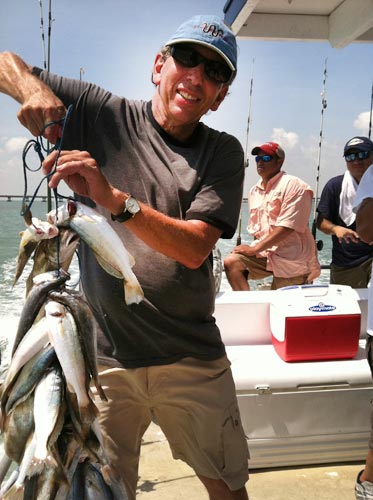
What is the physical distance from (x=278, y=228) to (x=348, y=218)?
0.66 m

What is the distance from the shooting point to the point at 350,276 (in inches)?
212

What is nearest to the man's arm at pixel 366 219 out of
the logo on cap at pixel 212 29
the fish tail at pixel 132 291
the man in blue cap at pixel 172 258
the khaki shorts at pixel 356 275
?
the man in blue cap at pixel 172 258

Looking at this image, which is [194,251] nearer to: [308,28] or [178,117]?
[178,117]

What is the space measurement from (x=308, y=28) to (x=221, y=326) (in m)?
2.99

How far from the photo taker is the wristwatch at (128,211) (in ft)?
5.40

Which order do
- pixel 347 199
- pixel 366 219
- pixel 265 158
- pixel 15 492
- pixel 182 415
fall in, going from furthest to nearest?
1. pixel 265 158
2. pixel 347 199
3. pixel 366 219
4. pixel 182 415
5. pixel 15 492

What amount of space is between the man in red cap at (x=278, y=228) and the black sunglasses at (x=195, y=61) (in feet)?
10.9

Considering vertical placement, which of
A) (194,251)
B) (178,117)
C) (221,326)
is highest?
(178,117)

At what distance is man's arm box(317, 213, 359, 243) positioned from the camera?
5.10 meters

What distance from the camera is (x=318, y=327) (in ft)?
12.8

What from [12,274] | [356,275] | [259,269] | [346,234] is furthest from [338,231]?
[12,274]

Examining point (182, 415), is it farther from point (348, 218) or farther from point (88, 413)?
point (348, 218)

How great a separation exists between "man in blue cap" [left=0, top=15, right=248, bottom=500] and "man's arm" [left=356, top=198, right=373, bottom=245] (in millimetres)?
945

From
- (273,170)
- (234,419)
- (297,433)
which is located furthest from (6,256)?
(234,419)
